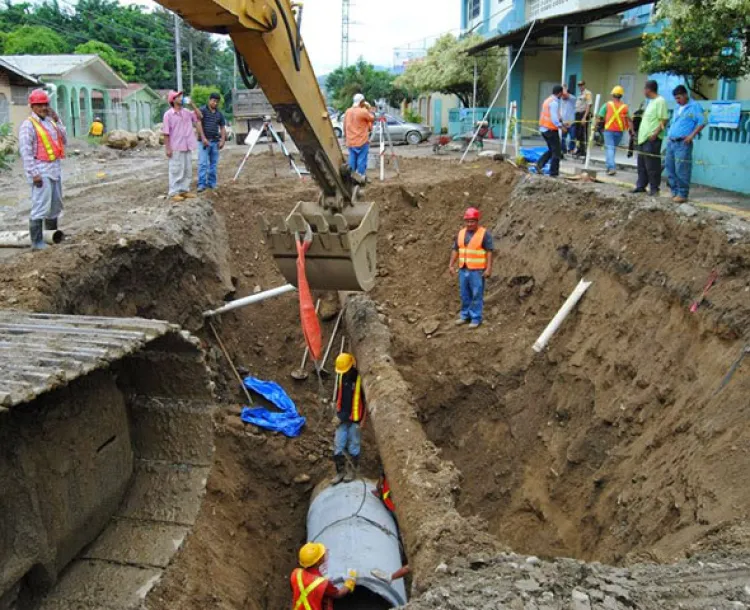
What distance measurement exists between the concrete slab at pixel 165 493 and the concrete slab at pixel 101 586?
359 millimetres

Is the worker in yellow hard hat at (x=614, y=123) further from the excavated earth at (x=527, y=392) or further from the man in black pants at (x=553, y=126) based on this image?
the excavated earth at (x=527, y=392)

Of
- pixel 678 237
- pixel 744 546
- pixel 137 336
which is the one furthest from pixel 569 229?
pixel 137 336

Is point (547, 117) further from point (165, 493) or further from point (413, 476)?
point (165, 493)

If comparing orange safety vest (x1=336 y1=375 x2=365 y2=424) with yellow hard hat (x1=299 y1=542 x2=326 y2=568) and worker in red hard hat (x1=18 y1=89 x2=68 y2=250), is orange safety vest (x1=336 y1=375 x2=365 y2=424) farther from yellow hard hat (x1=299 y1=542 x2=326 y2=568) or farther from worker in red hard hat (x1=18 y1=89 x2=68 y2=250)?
worker in red hard hat (x1=18 y1=89 x2=68 y2=250)

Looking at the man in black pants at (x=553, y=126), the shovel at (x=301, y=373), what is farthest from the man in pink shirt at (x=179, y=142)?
the man in black pants at (x=553, y=126)

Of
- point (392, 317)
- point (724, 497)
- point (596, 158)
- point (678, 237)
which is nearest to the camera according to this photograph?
point (724, 497)

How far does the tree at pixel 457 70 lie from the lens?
85.7ft

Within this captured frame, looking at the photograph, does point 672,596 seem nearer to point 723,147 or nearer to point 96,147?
point 723,147

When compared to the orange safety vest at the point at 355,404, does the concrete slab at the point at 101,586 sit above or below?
above

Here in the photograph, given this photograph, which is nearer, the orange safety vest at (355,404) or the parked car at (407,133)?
the orange safety vest at (355,404)

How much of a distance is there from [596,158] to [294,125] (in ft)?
32.6

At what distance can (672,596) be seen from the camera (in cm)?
350

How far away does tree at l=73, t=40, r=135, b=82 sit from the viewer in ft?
152

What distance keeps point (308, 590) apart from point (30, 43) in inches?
1803
